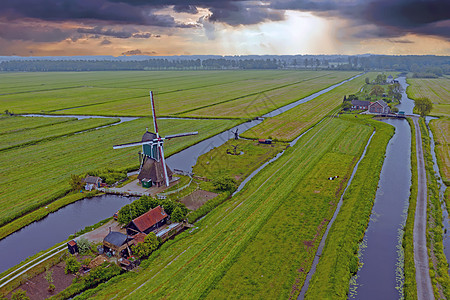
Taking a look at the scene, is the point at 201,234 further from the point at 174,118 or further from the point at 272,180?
the point at 174,118

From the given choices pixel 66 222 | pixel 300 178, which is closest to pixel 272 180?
pixel 300 178

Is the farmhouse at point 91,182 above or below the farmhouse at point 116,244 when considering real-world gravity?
above

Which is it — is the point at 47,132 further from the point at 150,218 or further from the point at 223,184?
the point at 150,218

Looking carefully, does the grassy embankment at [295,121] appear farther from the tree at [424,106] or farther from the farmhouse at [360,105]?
the tree at [424,106]

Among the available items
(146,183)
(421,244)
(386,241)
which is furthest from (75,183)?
(421,244)

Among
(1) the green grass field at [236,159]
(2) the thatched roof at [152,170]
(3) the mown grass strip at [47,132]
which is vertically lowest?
(1) the green grass field at [236,159]

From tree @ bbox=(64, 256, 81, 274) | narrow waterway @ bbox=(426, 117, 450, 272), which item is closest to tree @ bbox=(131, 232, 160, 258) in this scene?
tree @ bbox=(64, 256, 81, 274)

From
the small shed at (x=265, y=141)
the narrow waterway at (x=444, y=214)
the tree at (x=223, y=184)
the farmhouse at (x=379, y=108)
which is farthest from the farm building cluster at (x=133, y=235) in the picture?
the farmhouse at (x=379, y=108)
